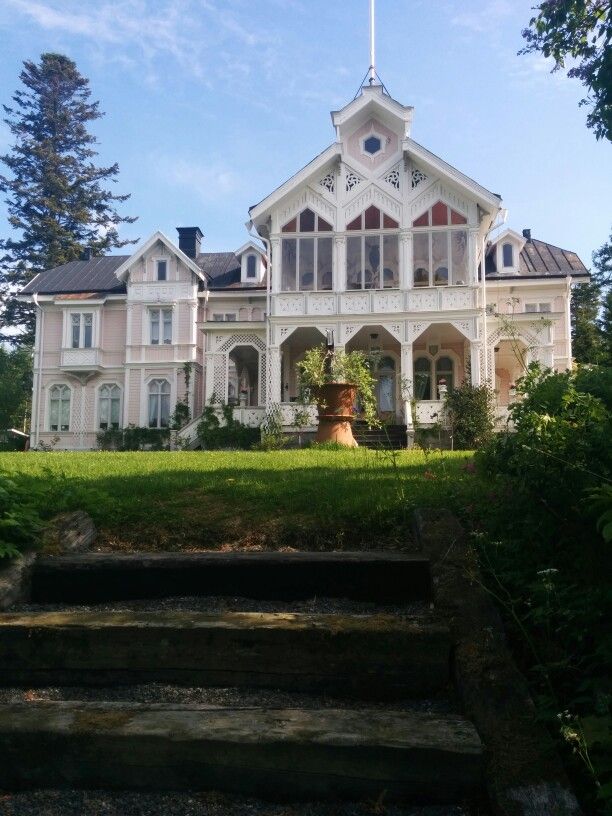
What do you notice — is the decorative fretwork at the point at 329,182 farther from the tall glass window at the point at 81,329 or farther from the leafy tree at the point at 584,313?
the leafy tree at the point at 584,313

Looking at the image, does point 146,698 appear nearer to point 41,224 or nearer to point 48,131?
point 41,224

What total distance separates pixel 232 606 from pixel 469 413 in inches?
663

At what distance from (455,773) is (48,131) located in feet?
159

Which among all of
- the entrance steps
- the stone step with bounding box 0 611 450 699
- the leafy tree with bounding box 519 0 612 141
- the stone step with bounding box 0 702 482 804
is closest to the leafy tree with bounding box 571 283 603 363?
the leafy tree with bounding box 519 0 612 141

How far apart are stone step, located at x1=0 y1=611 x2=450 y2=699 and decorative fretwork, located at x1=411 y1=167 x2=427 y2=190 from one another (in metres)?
22.1

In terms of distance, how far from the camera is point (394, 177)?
23.3 metres

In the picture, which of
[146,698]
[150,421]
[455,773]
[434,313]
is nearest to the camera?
[455,773]

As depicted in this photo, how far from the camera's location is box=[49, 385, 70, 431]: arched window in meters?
28.1

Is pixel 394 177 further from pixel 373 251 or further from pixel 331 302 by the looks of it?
pixel 331 302

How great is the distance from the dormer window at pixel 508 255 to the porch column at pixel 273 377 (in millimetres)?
10166

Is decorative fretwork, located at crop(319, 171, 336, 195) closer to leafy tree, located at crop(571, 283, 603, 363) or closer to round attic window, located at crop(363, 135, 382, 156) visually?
round attic window, located at crop(363, 135, 382, 156)

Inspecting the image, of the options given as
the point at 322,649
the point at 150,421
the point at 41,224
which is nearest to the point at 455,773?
the point at 322,649

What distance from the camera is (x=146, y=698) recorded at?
2.68 m

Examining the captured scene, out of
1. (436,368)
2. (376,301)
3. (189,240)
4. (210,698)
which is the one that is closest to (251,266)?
(189,240)
